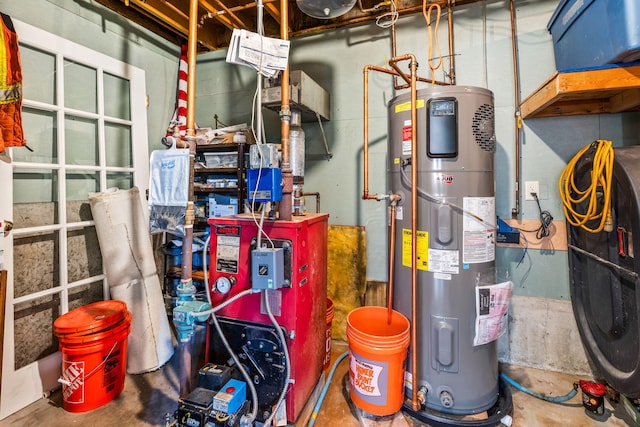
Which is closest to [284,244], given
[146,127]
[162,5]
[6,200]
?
[6,200]

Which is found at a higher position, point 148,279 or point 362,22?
point 362,22

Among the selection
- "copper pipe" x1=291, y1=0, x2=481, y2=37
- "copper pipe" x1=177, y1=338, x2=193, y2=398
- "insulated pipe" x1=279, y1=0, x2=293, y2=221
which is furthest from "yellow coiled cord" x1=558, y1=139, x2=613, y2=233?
"copper pipe" x1=177, y1=338, x2=193, y2=398

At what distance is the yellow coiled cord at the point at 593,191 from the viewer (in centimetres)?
142

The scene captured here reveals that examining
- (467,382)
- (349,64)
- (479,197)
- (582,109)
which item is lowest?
(467,382)

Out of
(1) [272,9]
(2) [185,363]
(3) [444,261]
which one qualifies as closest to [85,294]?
(2) [185,363]

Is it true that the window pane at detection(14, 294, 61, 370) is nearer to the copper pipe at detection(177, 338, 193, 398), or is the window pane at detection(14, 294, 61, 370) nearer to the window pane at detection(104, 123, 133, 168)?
the window pane at detection(104, 123, 133, 168)

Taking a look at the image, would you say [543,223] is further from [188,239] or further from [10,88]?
[10,88]

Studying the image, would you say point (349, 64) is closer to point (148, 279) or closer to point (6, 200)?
→ point (148, 279)

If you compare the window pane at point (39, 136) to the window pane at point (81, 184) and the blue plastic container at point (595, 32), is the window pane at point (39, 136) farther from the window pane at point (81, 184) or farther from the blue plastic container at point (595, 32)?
the blue plastic container at point (595, 32)

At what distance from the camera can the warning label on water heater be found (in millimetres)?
1473

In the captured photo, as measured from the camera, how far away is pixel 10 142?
4.87 ft

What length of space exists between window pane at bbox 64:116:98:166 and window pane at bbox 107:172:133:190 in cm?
15

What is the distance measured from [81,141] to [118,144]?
0.81 feet

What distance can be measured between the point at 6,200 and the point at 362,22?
2539mm
